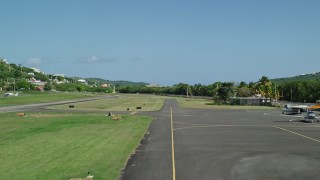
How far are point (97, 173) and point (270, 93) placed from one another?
521 ft

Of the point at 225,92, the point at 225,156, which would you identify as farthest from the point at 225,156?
the point at 225,92

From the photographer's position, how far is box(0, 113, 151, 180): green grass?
27.7 m

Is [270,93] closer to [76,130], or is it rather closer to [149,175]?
[76,130]

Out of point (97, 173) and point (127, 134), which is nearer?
point (97, 173)

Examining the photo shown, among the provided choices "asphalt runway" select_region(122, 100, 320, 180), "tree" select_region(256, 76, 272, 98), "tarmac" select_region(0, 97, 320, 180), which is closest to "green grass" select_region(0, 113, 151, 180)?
"tarmac" select_region(0, 97, 320, 180)

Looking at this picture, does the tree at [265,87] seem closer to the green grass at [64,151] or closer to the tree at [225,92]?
the tree at [225,92]

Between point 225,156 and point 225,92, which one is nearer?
point 225,156

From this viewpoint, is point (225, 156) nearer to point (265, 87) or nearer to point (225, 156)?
point (225, 156)

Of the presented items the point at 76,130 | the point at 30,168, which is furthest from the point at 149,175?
the point at 76,130

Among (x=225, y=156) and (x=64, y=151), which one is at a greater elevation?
(x=64, y=151)

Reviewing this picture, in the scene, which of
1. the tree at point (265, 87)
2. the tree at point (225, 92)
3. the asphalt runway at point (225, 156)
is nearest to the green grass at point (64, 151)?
the asphalt runway at point (225, 156)

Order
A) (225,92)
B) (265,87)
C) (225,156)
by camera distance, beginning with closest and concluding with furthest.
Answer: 1. (225,156)
2. (225,92)
3. (265,87)

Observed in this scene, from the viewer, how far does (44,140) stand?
4381 cm

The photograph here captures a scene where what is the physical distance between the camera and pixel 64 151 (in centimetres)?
3628
